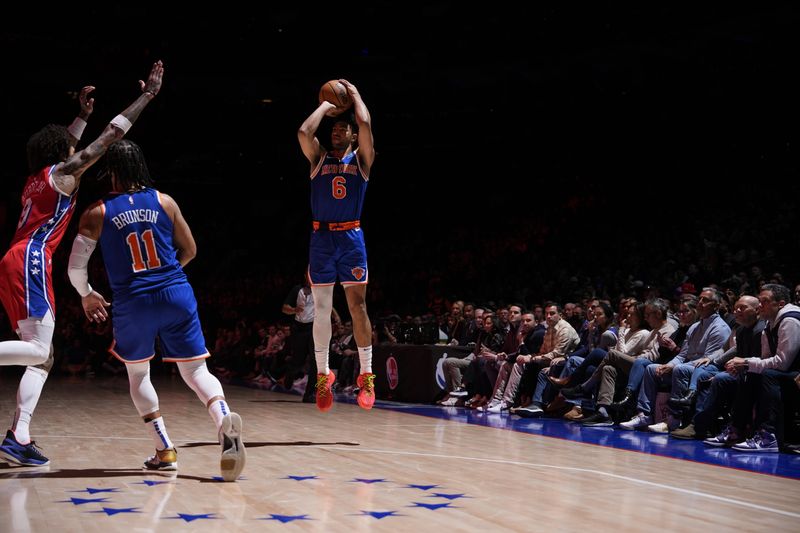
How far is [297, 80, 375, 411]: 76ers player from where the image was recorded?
21.0 ft

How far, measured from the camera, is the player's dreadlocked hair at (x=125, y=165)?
444 cm

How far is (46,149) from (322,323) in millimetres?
2595

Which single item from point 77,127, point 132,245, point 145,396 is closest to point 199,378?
point 145,396

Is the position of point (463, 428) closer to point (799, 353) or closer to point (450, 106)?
point (799, 353)

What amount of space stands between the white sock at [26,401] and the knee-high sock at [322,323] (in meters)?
2.31

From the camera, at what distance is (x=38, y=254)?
469cm

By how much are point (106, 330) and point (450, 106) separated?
34.5 ft

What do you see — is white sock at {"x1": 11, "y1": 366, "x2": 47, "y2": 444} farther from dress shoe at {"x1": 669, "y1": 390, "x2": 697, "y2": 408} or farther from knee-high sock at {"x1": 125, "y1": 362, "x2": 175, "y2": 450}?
dress shoe at {"x1": 669, "y1": 390, "x2": 697, "y2": 408}

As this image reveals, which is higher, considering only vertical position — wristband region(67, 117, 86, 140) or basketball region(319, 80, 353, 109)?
basketball region(319, 80, 353, 109)

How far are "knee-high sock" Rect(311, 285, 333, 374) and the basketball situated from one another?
142 cm

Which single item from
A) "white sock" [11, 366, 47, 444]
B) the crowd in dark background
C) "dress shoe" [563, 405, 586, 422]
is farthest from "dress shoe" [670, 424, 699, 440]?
the crowd in dark background

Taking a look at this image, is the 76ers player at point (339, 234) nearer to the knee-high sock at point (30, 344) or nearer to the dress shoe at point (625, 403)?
the knee-high sock at point (30, 344)

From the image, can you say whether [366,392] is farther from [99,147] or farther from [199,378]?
[99,147]

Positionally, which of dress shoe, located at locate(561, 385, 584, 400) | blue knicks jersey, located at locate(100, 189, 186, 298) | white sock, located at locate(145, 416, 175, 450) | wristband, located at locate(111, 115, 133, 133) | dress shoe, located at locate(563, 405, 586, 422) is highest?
wristband, located at locate(111, 115, 133, 133)
